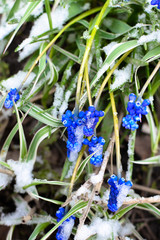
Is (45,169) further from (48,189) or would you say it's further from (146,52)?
(146,52)

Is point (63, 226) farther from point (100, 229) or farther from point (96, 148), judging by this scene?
point (96, 148)

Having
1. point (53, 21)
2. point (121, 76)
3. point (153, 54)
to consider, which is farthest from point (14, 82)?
point (153, 54)

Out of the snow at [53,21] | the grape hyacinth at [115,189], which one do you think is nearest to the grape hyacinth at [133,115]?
the grape hyacinth at [115,189]

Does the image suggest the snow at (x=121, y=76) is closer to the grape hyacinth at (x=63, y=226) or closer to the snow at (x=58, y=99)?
the snow at (x=58, y=99)

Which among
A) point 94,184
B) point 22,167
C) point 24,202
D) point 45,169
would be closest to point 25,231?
point 24,202

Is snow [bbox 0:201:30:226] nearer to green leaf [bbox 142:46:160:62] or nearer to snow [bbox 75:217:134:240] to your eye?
snow [bbox 75:217:134:240]

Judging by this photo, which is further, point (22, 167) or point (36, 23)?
point (36, 23)

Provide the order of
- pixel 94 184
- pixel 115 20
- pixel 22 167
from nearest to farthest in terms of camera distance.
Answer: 1. pixel 94 184
2. pixel 22 167
3. pixel 115 20

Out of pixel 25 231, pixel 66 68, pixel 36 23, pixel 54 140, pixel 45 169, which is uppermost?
pixel 36 23
